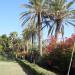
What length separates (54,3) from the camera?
1774 inches

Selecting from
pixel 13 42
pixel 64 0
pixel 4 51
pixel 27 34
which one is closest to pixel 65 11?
pixel 64 0

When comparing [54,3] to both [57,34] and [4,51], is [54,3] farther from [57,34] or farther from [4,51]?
[4,51]

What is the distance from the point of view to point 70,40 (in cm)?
3206

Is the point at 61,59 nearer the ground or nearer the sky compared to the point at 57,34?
nearer the ground

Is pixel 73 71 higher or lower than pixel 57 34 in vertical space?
lower

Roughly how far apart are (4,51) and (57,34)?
384 feet

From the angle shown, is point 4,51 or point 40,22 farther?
point 4,51

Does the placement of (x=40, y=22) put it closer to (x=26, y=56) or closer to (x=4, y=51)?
(x=26, y=56)

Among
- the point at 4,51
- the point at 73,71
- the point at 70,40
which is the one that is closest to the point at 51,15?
the point at 70,40

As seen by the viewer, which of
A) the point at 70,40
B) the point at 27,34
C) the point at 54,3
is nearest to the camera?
the point at 70,40

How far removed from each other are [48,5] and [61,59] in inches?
618

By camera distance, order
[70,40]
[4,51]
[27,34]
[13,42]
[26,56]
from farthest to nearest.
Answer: [4,51], [13,42], [26,56], [27,34], [70,40]

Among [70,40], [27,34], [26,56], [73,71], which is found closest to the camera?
[73,71]

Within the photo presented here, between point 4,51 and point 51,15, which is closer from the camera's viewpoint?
point 51,15
